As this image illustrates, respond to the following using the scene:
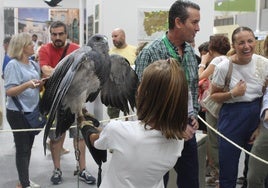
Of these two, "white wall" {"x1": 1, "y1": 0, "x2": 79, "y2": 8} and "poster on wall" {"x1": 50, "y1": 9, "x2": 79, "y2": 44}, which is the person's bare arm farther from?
"white wall" {"x1": 1, "y1": 0, "x2": 79, "y2": 8}

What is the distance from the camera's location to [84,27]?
7.25 meters

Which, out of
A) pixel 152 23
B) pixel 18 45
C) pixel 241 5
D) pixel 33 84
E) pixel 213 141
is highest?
pixel 241 5

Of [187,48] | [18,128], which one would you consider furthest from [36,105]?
[187,48]

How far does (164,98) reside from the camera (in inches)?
55.5

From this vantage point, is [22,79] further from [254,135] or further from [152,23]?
[152,23]

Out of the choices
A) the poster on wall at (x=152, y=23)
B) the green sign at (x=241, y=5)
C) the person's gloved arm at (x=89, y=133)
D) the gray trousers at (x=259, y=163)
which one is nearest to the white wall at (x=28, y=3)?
the green sign at (x=241, y=5)

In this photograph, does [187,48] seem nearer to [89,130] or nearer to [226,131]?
[226,131]

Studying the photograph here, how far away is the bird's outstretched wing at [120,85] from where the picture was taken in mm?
2322

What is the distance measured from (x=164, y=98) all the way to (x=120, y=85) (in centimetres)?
97

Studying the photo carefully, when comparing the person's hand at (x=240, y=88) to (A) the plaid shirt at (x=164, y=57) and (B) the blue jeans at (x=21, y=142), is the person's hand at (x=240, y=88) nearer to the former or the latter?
(A) the plaid shirt at (x=164, y=57)

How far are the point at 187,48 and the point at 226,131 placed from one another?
747mm

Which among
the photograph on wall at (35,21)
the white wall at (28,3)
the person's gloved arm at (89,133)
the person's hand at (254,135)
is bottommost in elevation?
the person's hand at (254,135)

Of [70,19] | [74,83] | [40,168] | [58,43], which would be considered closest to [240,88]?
[74,83]

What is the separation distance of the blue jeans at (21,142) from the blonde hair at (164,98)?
6.49 feet
